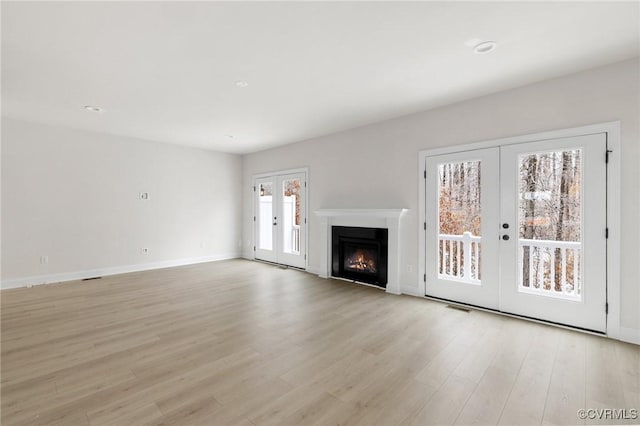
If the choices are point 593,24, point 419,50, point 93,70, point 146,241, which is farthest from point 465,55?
point 146,241

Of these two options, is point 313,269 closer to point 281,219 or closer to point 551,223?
point 281,219

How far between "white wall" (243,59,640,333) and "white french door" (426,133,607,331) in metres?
0.19

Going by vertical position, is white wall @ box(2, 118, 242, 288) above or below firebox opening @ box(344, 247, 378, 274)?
above

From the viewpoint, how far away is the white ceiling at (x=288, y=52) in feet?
7.11

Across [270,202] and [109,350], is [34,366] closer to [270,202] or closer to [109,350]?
[109,350]

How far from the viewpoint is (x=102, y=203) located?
560 centimetres

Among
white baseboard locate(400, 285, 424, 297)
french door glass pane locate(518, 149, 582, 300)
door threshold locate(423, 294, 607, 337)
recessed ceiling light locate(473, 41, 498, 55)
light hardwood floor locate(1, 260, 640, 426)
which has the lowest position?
light hardwood floor locate(1, 260, 640, 426)

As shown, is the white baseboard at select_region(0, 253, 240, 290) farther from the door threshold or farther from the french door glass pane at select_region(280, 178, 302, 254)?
the door threshold

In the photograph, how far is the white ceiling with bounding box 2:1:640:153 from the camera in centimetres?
217

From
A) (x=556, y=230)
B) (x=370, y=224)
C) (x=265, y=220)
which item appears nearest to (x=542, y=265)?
(x=556, y=230)

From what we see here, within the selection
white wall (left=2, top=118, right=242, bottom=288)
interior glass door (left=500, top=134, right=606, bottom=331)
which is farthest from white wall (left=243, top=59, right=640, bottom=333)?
white wall (left=2, top=118, right=242, bottom=288)

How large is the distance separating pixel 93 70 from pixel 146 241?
3948 millimetres

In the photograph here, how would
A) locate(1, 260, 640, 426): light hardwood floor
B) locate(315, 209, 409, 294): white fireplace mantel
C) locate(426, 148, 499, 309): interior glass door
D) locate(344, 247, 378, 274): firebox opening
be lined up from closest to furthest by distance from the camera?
locate(1, 260, 640, 426): light hardwood floor < locate(426, 148, 499, 309): interior glass door < locate(315, 209, 409, 294): white fireplace mantel < locate(344, 247, 378, 274): firebox opening

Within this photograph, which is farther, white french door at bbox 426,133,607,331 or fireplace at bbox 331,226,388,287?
fireplace at bbox 331,226,388,287
